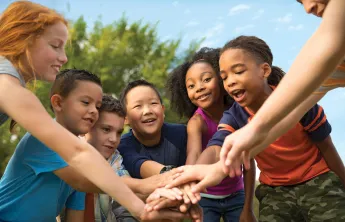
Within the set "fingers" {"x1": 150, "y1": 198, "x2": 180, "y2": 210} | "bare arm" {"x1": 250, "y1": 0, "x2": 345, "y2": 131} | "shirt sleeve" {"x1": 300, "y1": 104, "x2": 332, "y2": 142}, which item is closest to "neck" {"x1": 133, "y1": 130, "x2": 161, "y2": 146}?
"fingers" {"x1": 150, "y1": 198, "x2": 180, "y2": 210}

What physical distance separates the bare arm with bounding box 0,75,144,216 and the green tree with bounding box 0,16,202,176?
1423cm

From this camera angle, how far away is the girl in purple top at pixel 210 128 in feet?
14.0

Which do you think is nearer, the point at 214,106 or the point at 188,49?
the point at 214,106

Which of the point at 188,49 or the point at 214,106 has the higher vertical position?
the point at 188,49

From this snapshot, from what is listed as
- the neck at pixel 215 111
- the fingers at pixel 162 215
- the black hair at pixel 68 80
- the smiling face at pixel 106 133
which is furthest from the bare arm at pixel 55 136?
the neck at pixel 215 111

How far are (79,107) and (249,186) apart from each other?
149cm

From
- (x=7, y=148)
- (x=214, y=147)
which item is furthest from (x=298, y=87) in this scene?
(x=7, y=148)

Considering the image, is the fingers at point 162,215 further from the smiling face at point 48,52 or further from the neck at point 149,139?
the smiling face at point 48,52

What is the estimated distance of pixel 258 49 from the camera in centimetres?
408

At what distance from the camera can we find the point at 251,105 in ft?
13.1

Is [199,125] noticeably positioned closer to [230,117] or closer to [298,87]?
[230,117]

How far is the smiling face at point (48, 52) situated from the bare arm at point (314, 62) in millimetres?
1524

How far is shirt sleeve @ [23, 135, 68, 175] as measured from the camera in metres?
3.39

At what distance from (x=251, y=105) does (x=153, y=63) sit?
14.8m
